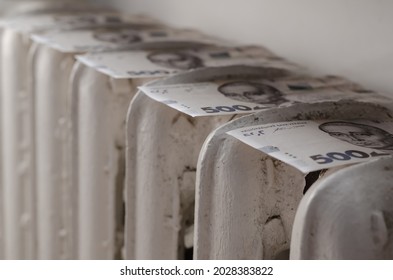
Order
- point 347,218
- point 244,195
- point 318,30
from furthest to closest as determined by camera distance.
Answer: point 318,30, point 244,195, point 347,218

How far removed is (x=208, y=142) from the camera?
503mm

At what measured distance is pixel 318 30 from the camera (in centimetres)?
75

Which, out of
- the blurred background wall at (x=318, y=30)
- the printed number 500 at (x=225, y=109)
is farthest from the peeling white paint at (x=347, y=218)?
the blurred background wall at (x=318, y=30)

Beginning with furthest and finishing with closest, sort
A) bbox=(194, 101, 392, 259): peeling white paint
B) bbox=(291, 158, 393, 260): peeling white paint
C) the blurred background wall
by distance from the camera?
the blurred background wall → bbox=(194, 101, 392, 259): peeling white paint → bbox=(291, 158, 393, 260): peeling white paint

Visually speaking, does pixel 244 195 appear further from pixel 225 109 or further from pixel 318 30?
pixel 318 30

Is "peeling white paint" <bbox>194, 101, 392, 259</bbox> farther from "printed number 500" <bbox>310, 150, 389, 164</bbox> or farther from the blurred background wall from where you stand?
the blurred background wall

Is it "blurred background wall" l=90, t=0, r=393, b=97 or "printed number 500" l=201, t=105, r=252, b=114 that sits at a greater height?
"blurred background wall" l=90, t=0, r=393, b=97

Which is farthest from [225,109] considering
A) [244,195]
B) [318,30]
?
[318,30]

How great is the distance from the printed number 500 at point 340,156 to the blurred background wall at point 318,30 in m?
0.21

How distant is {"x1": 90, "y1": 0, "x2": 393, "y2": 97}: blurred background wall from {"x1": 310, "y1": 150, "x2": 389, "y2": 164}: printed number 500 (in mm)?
215

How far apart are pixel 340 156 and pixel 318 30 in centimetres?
33

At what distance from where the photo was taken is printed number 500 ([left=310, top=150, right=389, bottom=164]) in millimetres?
436

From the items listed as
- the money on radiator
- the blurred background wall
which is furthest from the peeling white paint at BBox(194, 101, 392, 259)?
the blurred background wall

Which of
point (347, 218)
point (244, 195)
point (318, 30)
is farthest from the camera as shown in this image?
point (318, 30)
